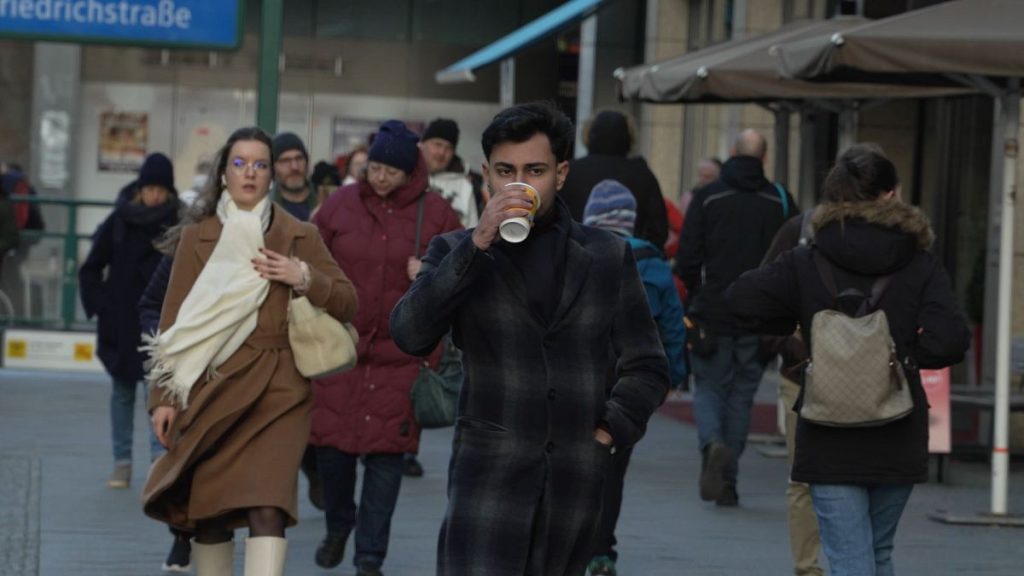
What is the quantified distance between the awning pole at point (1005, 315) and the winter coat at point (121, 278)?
4028 mm

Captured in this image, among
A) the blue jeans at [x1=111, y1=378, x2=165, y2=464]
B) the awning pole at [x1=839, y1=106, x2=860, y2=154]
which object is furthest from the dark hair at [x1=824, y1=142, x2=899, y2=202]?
the awning pole at [x1=839, y1=106, x2=860, y2=154]

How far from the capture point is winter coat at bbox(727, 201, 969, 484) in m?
5.86

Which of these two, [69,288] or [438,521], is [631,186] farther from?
[69,288]

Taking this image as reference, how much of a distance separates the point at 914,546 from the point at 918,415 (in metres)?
3.40

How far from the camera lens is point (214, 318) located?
6.49 meters

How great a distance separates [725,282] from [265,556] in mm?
4519

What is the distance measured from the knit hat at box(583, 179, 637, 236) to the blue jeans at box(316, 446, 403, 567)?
1.21m

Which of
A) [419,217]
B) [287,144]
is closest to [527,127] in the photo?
[419,217]

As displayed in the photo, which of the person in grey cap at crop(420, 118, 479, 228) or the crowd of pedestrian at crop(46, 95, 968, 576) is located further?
the person in grey cap at crop(420, 118, 479, 228)

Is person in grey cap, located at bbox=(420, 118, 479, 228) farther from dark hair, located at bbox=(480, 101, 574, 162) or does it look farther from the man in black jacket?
dark hair, located at bbox=(480, 101, 574, 162)

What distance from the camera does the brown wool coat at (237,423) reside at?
6496 mm

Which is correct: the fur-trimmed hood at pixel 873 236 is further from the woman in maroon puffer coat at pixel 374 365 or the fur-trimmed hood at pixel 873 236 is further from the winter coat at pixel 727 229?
the winter coat at pixel 727 229

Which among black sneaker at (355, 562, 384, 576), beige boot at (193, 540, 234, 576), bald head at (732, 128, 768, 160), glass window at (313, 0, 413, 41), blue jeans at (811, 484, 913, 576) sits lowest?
black sneaker at (355, 562, 384, 576)

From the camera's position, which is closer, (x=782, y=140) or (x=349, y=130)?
(x=782, y=140)
